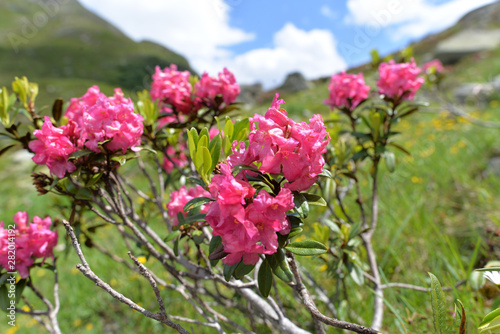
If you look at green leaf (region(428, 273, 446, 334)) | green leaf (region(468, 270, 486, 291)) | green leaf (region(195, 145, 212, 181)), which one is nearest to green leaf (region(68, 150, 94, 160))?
green leaf (region(195, 145, 212, 181))

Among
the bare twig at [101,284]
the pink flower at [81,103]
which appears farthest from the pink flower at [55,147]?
the bare twig at [101,284]

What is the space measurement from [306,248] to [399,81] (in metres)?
0.96

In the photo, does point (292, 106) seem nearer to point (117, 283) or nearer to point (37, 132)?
point (117, 283)

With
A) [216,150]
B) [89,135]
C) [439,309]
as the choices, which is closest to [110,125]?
[89,135]

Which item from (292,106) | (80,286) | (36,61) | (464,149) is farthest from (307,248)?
(36,61)

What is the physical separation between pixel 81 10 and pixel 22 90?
7604 cm

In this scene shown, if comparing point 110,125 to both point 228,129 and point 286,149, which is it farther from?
point 286,149

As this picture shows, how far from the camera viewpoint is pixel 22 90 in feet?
4.06

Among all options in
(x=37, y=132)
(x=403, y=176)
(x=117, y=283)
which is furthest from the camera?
(x=403, y=176)

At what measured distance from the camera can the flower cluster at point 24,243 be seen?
1.13 m

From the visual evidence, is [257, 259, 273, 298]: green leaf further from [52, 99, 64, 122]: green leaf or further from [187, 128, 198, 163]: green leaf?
[52, 99, 64, 122]: green leaf

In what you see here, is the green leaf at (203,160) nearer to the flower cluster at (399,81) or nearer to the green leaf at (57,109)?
the green leaf at (57,109)

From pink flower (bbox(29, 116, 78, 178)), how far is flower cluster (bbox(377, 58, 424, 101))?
4.13 feet

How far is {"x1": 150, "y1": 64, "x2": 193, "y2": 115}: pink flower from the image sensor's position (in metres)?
Answer: 1.35
